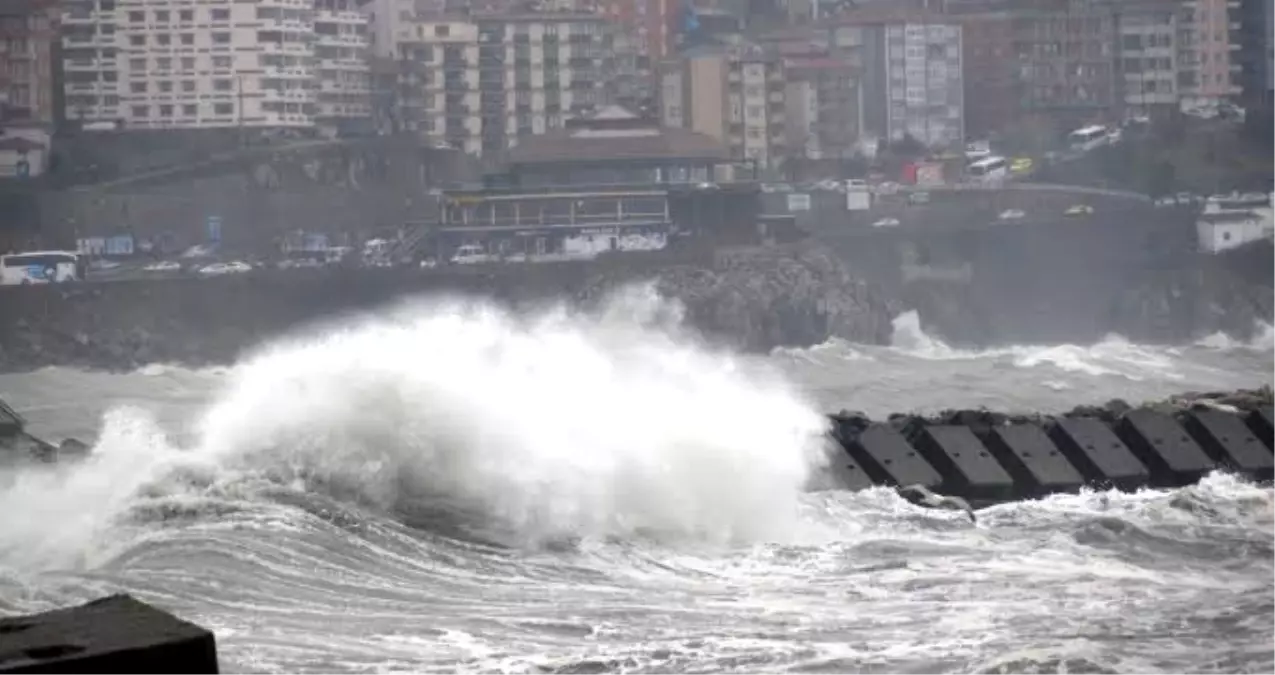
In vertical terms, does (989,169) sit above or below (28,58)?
below

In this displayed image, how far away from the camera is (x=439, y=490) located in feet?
34.7

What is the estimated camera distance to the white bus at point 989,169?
5922 centimetres

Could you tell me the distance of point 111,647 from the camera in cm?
443

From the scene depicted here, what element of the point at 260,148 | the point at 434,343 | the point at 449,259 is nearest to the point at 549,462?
the point at 434,343

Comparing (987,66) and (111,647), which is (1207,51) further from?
(111,647)

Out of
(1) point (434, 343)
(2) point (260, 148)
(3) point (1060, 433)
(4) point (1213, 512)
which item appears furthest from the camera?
(2) point (260, 148)

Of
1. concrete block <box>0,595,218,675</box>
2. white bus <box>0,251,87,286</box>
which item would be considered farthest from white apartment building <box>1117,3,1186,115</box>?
concrete block <box>0,595,218,675</box>

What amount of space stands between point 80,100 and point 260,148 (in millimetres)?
5061

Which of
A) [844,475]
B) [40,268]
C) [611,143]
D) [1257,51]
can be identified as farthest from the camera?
[1257,51]

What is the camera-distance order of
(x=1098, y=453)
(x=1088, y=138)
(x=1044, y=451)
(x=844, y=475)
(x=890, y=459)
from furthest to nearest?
1. (x=1088, y=138)
2. (x=1098, y=453)
3. (x=1044, y=451)
4. (x=890, y=459)
5. (x=844, y=475)

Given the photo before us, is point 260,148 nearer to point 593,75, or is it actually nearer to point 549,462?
point 593,75

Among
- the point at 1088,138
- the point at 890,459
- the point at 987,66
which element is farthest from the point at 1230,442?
the point at 987,66

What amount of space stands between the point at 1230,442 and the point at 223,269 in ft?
122

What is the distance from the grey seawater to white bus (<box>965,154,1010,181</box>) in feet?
151
